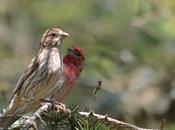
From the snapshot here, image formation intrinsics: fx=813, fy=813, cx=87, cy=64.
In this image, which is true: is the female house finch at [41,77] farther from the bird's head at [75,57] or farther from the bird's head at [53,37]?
the bird's head at [75,57]

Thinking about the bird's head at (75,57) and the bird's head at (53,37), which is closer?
the bird's head at (53,37)

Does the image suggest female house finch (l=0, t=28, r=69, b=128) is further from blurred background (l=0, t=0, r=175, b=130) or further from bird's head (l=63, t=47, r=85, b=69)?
blurred background (l=0, t=0, r=175, b=130)

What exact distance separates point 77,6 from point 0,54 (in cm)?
169

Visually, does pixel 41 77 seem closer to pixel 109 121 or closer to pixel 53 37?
pixel 53 37

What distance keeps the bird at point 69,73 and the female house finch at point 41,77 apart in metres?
0.10

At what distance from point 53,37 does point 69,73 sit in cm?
48

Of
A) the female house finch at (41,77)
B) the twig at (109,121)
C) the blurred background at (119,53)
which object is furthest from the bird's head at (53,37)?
the twig at (109,121)

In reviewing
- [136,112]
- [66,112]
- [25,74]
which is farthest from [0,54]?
[66,112]

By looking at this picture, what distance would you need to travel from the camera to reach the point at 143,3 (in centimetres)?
1320

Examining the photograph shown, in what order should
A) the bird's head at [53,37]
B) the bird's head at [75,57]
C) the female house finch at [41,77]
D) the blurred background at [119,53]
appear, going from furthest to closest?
1. the blurred background at [119,53]
2. the bird's head at [75,57]
3. the bird's head at [53,37]
4. the female house finch at [41,77]

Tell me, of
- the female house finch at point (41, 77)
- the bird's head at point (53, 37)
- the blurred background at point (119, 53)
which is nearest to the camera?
the female house finch at point (41, 77)

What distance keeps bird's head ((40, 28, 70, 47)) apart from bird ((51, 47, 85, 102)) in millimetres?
309

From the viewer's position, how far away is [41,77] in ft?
28.5

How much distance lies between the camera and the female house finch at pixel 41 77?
331 inches
